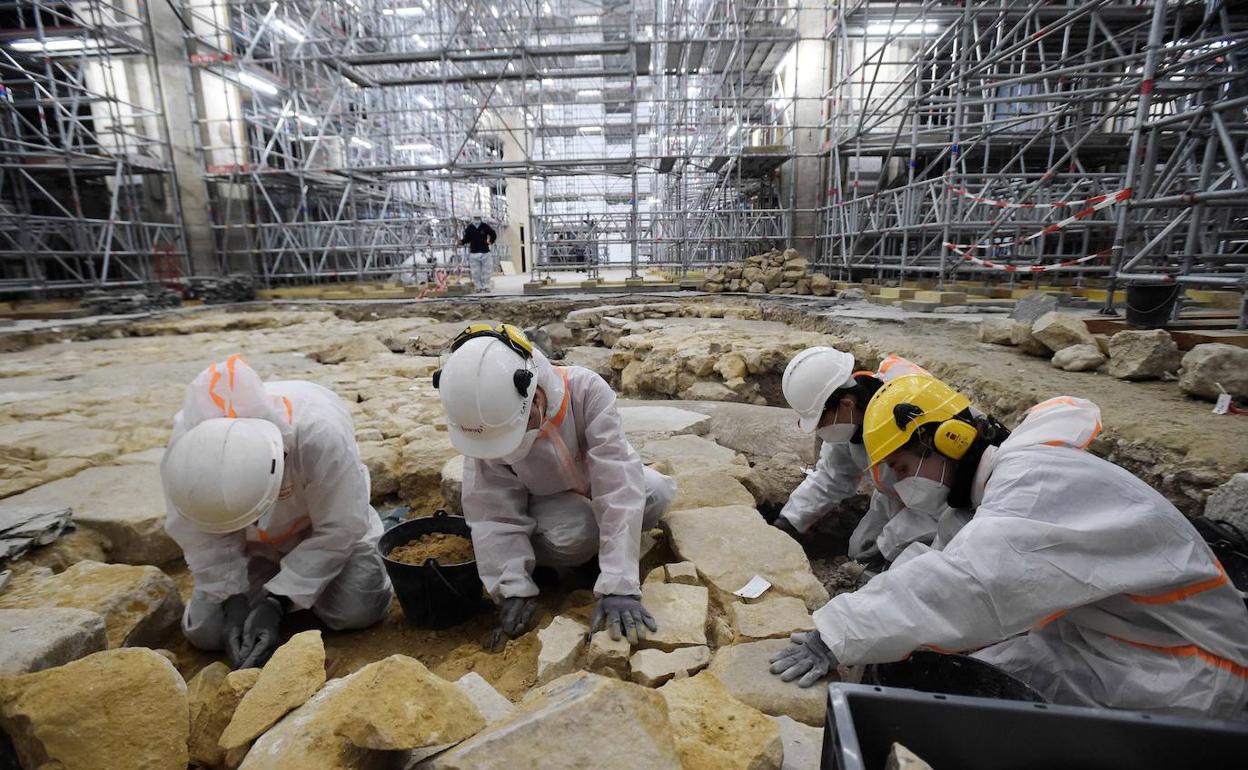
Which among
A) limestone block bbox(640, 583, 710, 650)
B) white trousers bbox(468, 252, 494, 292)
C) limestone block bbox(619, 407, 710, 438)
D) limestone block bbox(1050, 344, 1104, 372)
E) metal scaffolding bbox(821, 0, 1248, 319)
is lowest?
limestone block bbox(640, 583, 710, 650)

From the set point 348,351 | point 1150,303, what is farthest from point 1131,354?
point 348,351

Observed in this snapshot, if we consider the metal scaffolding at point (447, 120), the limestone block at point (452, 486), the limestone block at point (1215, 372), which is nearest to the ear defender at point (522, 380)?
the limestone block at point (452, 486)

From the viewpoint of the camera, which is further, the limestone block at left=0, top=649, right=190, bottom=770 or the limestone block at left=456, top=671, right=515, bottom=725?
the limestone block at left=456, top=671, right=515, bottom=725

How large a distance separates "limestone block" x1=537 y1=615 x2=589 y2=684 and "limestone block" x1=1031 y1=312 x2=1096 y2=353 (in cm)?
444

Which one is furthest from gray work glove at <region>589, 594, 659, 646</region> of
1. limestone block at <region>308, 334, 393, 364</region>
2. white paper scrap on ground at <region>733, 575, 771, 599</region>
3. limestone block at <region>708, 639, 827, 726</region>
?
limestone block at <region>308, 334, 393, 364</region>

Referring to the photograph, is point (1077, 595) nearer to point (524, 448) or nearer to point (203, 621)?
point (524, 448)

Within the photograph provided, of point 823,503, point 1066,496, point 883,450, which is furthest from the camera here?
point 823,503

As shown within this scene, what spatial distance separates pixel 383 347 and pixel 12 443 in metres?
4.14

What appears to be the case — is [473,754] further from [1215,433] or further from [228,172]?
[228,172]

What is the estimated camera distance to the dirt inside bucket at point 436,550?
8.86 ft

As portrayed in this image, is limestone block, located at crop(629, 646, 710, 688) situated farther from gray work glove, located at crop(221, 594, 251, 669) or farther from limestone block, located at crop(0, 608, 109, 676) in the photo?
limestone block, located at crop(0, 608, 109, 676)

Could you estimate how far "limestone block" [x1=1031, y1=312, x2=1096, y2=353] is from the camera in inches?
182

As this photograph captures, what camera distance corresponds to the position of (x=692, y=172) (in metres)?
16.2

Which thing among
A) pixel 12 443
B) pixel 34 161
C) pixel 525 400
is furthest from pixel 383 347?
pixel 34 161
